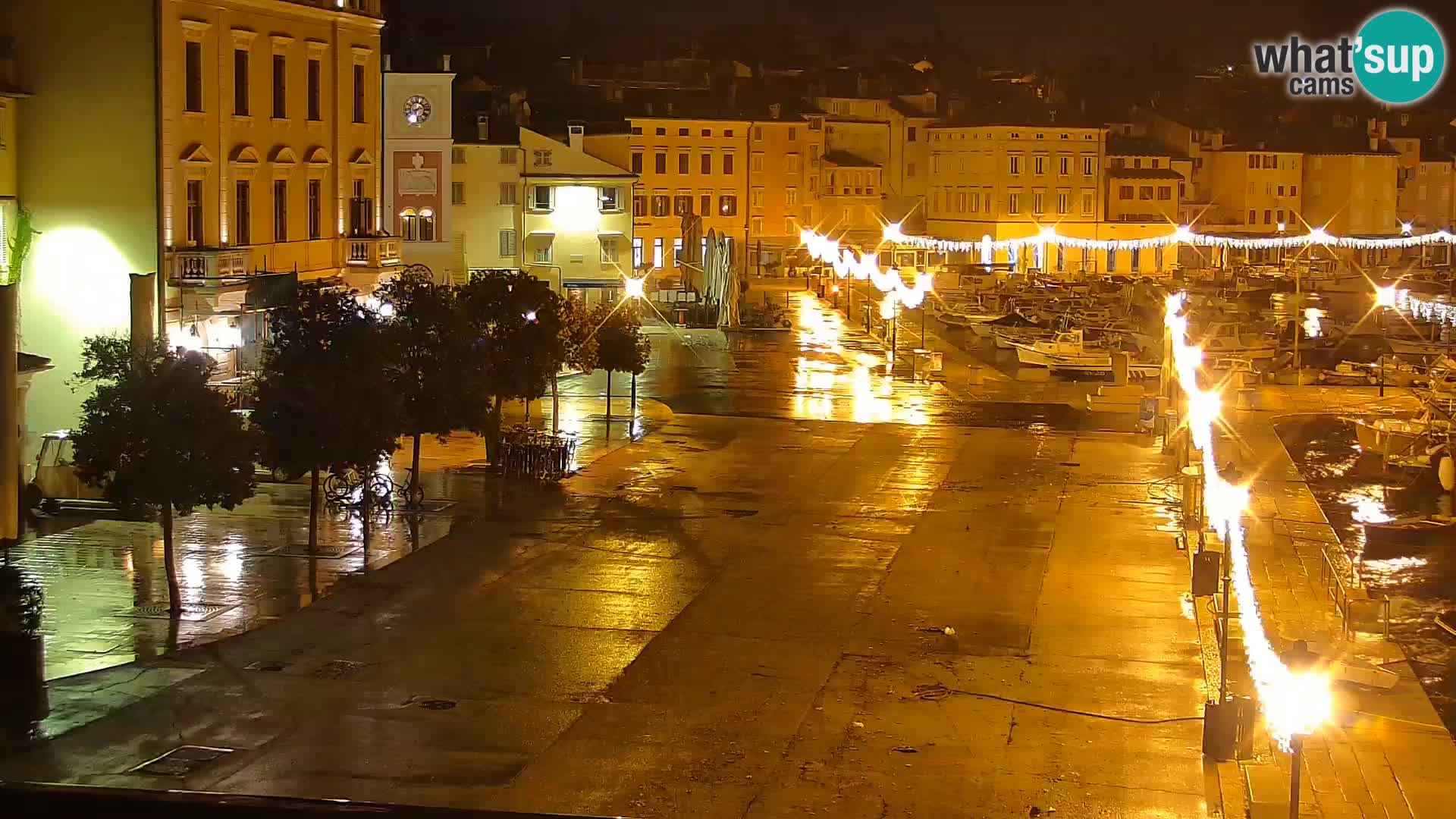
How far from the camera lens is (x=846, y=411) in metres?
41.8

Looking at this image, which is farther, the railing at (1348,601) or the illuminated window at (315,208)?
the illuminated window at (315,208)

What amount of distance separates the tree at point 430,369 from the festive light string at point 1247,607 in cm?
1078

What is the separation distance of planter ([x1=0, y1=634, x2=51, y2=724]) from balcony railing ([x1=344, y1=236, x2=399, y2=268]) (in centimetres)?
2335

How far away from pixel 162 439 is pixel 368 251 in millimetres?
19840

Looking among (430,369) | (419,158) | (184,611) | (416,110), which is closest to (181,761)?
(184,611)

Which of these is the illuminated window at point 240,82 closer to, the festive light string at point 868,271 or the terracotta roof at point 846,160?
the festive light string at point 868,271

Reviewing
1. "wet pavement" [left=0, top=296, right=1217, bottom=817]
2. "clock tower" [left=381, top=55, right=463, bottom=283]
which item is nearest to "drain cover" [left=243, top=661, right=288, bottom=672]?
"wet pavement" [left=0, top=296, right=1217, bottom=817]

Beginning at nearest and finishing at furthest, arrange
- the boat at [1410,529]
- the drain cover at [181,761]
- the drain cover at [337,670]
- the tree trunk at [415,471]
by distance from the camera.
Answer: the drain cover at [181,761], the drain cover at [337,670], the tree trunk at [415,471], the boat at [1410,529]

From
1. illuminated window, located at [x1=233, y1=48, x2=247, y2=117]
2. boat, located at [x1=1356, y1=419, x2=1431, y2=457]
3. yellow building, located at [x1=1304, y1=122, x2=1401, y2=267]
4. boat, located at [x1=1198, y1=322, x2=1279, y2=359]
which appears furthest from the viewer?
yellow building, located at [x1=1304, y1=122, x2=1401, y2=267]

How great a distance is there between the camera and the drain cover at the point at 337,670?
1742 cm

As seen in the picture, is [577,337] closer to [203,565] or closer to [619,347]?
[619,347]

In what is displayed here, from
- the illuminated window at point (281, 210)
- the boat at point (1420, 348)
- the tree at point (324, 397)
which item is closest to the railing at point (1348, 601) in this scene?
the tree at point (324, 397)

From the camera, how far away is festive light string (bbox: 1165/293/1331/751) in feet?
39.8

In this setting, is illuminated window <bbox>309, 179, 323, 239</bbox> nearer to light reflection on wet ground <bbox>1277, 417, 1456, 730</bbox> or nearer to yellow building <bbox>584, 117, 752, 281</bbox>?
light reflection on wet ground <bbox>1277, 417, 1456, 730</bbox>
